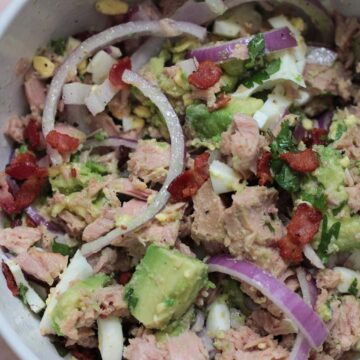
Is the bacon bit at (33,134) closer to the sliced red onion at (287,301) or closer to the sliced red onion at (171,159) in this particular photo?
the sliced red onion at (171,159)

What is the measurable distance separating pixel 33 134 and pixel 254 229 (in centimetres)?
64

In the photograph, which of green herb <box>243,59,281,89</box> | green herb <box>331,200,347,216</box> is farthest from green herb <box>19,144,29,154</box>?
green herb <box>331,200,347,216</box>

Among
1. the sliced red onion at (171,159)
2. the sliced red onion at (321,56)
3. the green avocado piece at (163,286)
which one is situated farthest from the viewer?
the sliced red onion at (321,56)

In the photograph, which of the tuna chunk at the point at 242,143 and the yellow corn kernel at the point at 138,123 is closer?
the tuna chunk at the point at 242,143

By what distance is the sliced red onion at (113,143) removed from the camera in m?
1.80

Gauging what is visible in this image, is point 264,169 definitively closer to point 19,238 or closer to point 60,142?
point 60,142

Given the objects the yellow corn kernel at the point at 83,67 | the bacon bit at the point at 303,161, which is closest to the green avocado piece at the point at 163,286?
the bacon bit at the point at 303,161

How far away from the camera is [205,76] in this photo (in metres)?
1.72

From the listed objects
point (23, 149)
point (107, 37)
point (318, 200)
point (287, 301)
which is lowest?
point (287, 301)

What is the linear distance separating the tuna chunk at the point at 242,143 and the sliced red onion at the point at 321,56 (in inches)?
13.4

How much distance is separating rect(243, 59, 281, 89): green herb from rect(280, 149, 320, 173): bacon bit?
0.23 m

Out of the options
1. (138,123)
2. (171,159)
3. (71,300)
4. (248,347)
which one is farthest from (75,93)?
(248,347)

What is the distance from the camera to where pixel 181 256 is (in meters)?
1.58

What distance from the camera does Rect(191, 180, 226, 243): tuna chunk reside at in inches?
64.4
